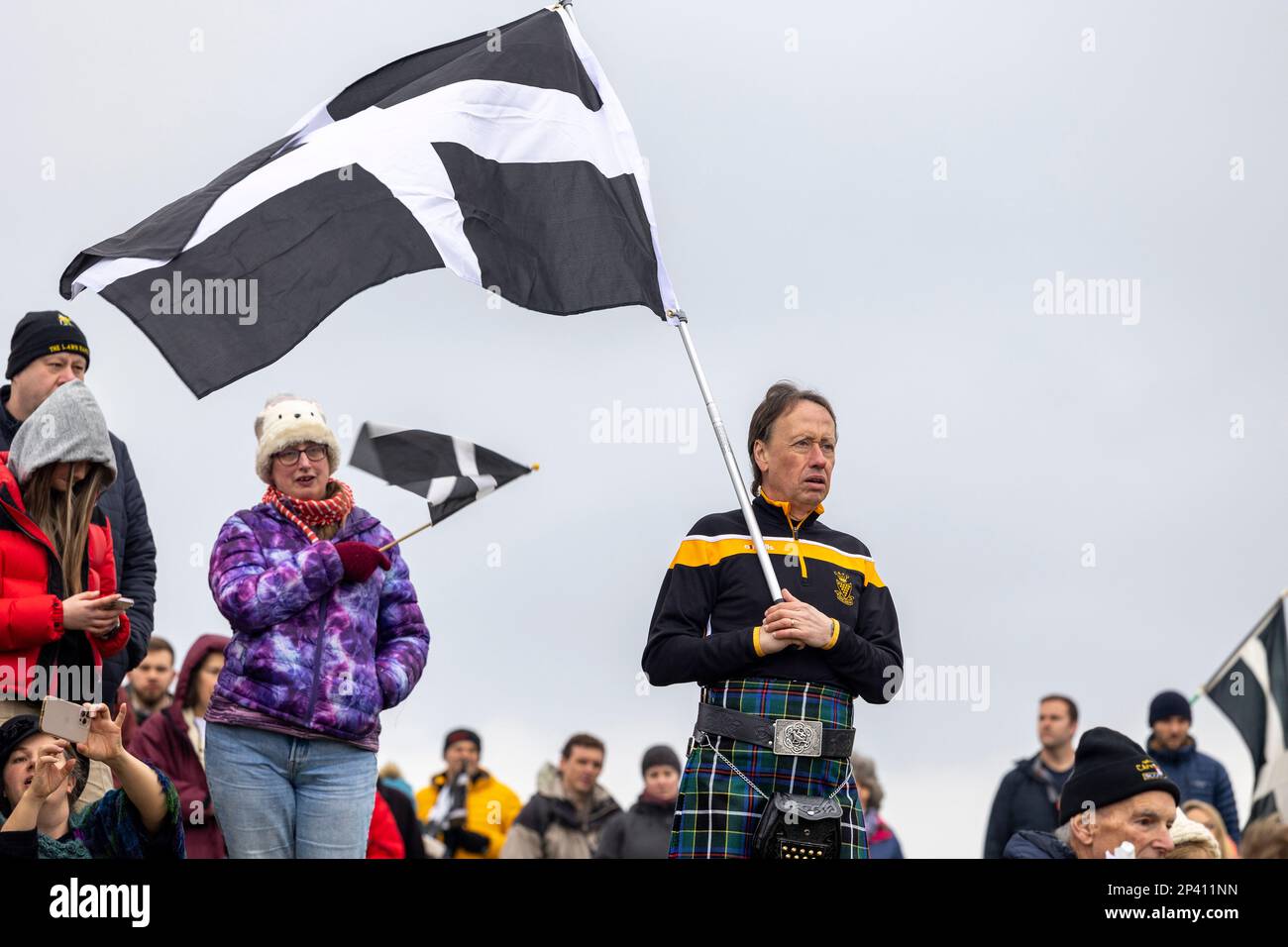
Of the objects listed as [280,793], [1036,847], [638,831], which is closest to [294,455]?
[280,793]

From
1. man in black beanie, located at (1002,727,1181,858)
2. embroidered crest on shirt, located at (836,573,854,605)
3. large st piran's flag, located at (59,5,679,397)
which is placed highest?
large st piran's flag, located at (59,5,679,397)

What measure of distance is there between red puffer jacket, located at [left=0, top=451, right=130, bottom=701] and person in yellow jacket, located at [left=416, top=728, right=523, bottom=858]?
597cm

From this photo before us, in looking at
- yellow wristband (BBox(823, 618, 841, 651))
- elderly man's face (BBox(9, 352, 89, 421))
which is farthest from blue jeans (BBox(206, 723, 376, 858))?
yellow wristband (BBox(823, 618, 841, 651))

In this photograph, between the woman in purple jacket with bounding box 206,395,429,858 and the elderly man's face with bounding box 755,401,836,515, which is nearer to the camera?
the elderly man's face with bounding box 755,401,836,515

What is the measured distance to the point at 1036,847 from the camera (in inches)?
295

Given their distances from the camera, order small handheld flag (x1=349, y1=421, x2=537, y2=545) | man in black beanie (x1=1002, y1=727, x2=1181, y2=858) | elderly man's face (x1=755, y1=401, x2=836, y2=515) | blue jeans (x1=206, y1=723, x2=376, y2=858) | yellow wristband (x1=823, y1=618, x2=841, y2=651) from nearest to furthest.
Result: yellow wristband (x1=823, y1=618, x2=841, y2=651) → man in black beanie (x1=1002, y1=727, x2=1181, y2=858) → elderly man's face (x1=755, y1=401, x2=836, y2=515) → blue jeans (x1=206, y1=723, x2=376, y2=858) → small handheld flag (x1=349, y1=421, x2=537, y2=545)

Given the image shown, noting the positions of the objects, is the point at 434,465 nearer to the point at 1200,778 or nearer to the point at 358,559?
the point at 358,559

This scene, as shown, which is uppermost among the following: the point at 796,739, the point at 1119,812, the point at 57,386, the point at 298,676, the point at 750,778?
the point at 57,386

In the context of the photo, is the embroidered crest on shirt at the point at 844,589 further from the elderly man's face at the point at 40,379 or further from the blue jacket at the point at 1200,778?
the blue jacket at the point at 1200,778

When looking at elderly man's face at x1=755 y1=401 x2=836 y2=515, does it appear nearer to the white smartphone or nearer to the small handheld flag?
the small handheld flag

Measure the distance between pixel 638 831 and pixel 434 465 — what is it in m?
3.74

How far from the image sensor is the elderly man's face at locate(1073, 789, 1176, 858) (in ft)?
25.0

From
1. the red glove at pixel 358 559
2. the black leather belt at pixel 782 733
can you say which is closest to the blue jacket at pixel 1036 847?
the black leather belt at pixel 782 733
